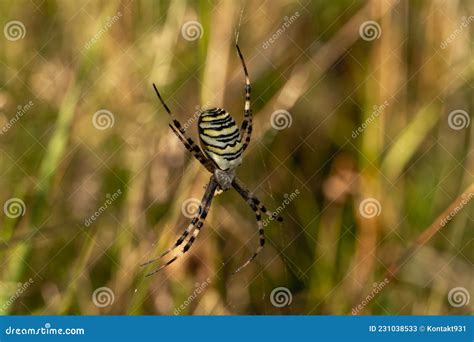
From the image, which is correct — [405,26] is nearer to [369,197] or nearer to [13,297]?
[369,197]

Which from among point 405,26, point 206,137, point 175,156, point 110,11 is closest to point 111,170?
point 175,156
